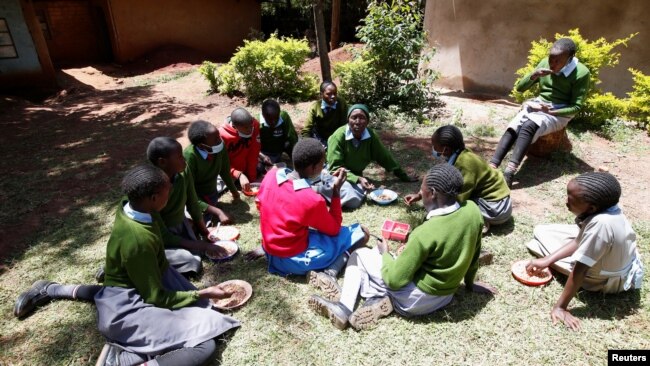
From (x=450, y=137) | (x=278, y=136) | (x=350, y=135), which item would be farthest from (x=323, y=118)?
(x=450, y=137)

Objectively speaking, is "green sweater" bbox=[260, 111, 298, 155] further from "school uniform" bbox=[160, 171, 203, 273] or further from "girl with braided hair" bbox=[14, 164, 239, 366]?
"girl with braided hair" bbox=[14, 164, 239, 366]

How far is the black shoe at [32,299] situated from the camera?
271cm

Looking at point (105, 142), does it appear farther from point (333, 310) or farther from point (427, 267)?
point (427, 267)

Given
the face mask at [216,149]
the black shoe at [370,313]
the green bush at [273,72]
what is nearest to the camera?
the black shoe at [370,313]

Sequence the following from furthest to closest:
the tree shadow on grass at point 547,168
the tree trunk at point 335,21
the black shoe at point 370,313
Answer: the tree trunk at point 335,21, the tree shadow on grass at point 547,168, the black shoe at point 370,313

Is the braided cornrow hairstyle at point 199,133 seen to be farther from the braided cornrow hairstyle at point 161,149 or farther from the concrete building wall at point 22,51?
the concrete building wall at point 22,51

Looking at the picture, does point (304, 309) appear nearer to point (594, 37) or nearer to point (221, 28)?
point (594, 37)

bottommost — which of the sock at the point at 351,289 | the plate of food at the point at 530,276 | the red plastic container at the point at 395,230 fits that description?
the red plastic container at the point at 395,230

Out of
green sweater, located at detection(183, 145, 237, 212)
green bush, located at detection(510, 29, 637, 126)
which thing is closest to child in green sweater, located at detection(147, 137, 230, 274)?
green sweater, located at detection(183, 145, 237, 212)

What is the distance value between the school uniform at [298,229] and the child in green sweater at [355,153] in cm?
101

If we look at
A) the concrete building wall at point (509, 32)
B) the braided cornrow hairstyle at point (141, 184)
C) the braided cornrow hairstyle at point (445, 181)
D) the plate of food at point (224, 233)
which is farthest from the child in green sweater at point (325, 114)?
the concrete building wall at point (509, 32)

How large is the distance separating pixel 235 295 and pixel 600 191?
97.6 inches

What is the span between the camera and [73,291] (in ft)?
9.20

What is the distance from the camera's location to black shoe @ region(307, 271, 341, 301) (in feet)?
9.12
